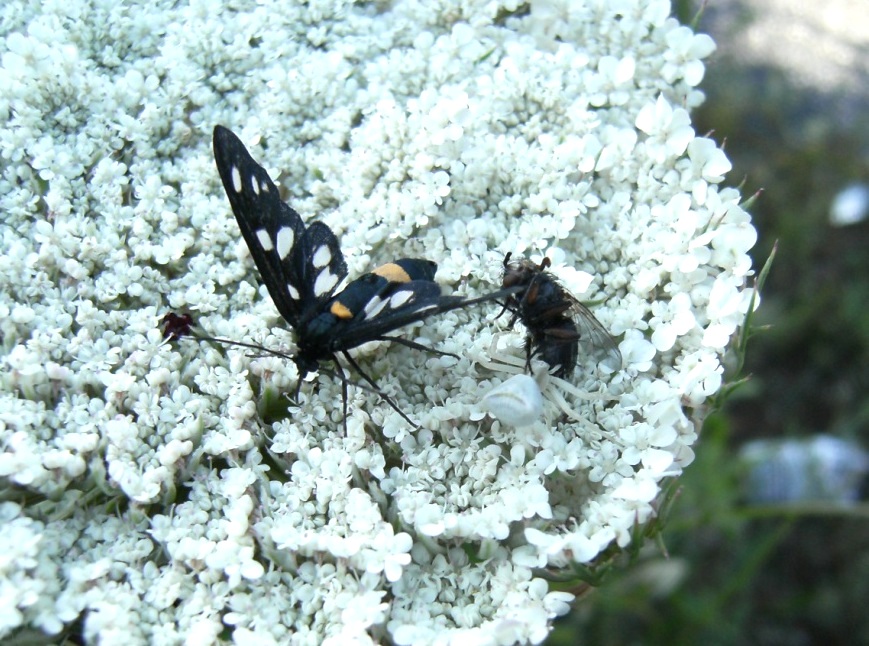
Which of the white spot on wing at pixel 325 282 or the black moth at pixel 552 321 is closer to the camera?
the black moth at pixel 552 321

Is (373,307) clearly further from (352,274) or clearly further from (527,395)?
(527,395)

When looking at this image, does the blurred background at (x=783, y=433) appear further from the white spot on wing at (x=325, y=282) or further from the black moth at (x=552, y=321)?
the white spot on wing at (x=325, y=282)

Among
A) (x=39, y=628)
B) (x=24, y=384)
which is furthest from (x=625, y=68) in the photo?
(x=39, y=628)

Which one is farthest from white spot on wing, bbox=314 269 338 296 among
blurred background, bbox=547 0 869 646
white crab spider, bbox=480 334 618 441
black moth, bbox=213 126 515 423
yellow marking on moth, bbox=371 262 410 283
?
blurred background, bbox=547 0 869 646

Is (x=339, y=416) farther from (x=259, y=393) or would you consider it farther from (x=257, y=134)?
(x=257, y=134)

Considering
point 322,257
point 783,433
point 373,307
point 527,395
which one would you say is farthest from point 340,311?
point 783,433

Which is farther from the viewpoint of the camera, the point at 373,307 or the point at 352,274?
the point at 352,274

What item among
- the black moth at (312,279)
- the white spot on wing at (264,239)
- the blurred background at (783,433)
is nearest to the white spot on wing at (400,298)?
the black moth at (312,279)
